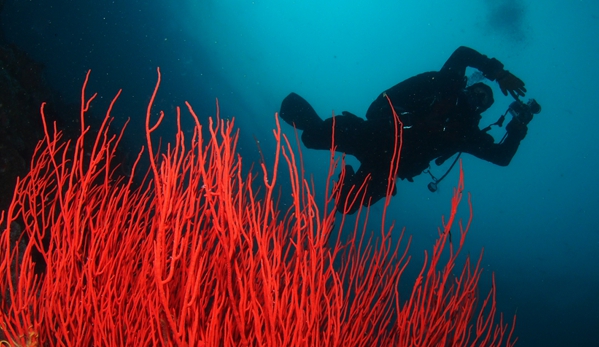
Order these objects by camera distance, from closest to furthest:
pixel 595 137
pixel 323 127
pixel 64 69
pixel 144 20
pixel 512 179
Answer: pixel 323 127 → pixel 64 69 → pixel 144 20 → pixel 595 137 → pixel 512 179

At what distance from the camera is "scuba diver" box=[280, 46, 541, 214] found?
16.3 ft

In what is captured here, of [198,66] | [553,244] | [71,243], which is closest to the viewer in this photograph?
[71,243]

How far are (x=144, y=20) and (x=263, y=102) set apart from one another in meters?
14.9

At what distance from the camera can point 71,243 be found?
1.63m

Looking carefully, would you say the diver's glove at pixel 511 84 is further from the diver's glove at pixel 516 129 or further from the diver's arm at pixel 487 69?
the diver's glove at pixel 516 129

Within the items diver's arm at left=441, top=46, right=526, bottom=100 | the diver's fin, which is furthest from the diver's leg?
diver's arm at left=441, top=46, right=526, bottom=100

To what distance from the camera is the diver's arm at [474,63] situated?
16.3 ft

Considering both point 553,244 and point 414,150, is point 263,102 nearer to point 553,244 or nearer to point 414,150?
point 414,150

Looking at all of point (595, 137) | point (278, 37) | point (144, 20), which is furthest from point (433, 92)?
point (595, 137)

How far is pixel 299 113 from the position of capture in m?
6.00

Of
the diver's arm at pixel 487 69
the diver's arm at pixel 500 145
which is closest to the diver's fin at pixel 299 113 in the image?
the diver's arm at pixel 487 69

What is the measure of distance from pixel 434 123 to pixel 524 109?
1.51m

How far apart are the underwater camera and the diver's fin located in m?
3.18

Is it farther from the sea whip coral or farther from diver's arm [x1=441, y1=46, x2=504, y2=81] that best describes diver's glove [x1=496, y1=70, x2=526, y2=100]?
the sea whip coral
